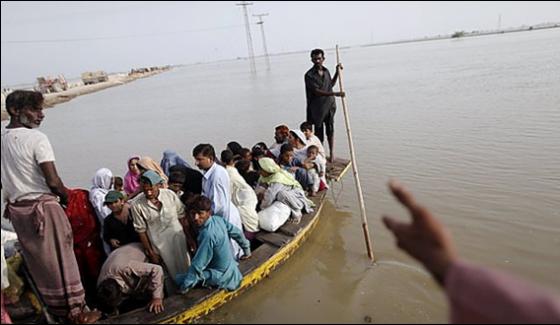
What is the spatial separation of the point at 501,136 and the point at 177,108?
17666 mm

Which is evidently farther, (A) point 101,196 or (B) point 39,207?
(A) point 101,196

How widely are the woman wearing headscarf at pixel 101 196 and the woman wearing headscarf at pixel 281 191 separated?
1.80m

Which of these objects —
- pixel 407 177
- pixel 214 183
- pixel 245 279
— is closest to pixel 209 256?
pixel 245 279

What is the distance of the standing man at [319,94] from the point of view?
637 cm

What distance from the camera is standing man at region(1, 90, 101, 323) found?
Result: 9.04ft

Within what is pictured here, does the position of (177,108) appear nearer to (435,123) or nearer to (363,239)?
(435,123)

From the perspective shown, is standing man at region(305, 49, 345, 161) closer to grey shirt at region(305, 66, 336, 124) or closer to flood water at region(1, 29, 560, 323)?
grey shirt at region(305, 66, 336, 124)

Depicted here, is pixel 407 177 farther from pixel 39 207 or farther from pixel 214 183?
pixel 39 207

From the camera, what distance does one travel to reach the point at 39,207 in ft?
9.55

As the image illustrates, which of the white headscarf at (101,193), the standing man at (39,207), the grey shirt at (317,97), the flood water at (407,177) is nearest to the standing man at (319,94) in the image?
the grey shirt at (317,97)

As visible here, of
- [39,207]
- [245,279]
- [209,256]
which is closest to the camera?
[39,207]

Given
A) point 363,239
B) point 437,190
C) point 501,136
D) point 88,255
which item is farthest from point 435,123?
point 88,255

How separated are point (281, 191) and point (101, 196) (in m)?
2.00

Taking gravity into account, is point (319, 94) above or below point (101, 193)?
above
